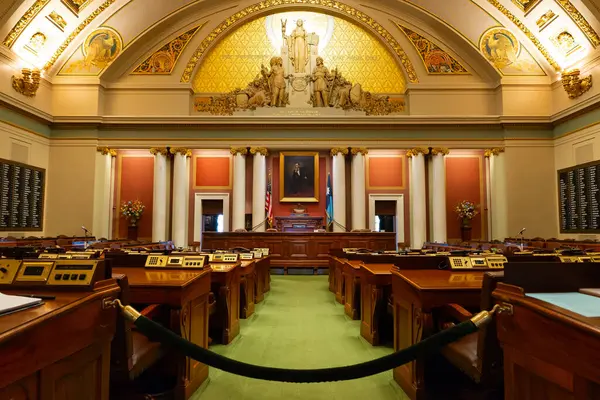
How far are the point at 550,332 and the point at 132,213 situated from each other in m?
15.1

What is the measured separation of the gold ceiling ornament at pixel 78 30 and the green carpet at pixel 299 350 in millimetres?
12005

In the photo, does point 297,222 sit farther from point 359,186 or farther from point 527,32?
point 527,32

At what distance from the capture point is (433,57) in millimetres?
14930

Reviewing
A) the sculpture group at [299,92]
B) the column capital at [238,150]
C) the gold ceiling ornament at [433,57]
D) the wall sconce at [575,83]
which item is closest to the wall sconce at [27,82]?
the sculpture group at [299,92]

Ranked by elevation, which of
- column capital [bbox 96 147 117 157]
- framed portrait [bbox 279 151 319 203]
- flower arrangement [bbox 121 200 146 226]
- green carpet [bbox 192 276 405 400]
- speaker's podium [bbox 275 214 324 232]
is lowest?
green carpet [bbox 192 276 405 400]

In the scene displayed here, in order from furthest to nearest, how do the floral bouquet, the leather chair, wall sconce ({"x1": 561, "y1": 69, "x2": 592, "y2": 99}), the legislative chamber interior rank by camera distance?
the floral bouquet < the legislative chamber interior < wall sconce ({"x1": 561, "y1": 69, "x2": 592, "y2": 99}) < the leather chair

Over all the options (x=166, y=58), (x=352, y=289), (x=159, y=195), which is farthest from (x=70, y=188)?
(x=352, y=289)

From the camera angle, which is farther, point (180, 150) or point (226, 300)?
point (180, 150)

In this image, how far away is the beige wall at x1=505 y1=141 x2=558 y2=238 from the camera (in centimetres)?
1399

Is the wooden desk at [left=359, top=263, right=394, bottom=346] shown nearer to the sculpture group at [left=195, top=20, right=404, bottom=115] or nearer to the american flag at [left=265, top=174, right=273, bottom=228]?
the american flag at [left=265, top=174, right=273, bottom=228]

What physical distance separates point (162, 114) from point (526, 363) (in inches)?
591

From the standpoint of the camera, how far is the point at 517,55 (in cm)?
1410

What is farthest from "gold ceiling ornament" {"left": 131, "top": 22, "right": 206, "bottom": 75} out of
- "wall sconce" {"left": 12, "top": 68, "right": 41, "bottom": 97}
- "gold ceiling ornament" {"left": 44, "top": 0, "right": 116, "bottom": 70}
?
"wall sconce" {"left": 12, "top": 68, "right": 41, "bottom": 97}

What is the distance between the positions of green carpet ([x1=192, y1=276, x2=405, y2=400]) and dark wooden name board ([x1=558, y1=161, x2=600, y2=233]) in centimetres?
954
